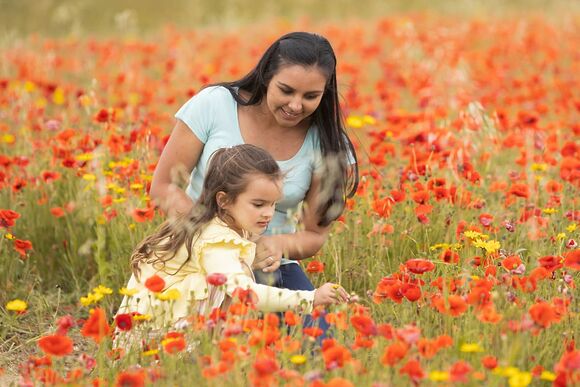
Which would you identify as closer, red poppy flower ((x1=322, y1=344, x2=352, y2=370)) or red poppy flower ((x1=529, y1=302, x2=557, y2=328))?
red poppy flower ((x1=322, y1=344, x2=352, y2=370))

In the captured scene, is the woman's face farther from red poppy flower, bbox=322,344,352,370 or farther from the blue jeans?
red poppy flower, bbox=322,344,352,370

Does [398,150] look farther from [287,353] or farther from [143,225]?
[287,353]

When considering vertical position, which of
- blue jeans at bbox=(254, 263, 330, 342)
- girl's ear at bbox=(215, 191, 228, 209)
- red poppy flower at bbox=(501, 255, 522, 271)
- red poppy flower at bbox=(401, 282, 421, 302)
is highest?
girl's ear at bbox=(215, 191, 228, 209)

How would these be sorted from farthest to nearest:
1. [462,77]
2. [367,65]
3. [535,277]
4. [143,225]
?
[367,65] → [462,77] → [143,225] → [535,277]

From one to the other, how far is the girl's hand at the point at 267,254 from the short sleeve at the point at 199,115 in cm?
47

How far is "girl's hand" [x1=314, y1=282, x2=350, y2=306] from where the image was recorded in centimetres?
285

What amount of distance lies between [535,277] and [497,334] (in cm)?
19

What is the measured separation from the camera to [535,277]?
2.61 meters

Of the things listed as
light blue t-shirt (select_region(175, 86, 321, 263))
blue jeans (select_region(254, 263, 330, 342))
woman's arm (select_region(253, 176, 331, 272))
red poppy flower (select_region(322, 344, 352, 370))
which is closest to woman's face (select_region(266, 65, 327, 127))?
light blue t-shirt (select_region(175, 86, 321, 263))

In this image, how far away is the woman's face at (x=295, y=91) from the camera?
3223mm

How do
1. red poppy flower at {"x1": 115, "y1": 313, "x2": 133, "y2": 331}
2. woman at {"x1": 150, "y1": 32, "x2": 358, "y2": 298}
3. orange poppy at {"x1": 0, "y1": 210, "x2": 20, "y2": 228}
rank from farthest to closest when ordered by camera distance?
1. woman at {"x1": 150, "y1": 32, "x2": 358, "y2": 298}
2. orange poppy at {"x1": 0, "y1": 210, "x2": 20, "y2": 228}
3. red poppy flower at {"x1": 115, "y1": 313, "x2": 133, "y2": 331}

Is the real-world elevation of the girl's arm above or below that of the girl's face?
below

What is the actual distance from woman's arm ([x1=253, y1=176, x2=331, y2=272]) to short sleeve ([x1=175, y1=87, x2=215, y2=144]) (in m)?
0.43

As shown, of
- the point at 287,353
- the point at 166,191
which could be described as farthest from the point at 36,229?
the point at 287,353
